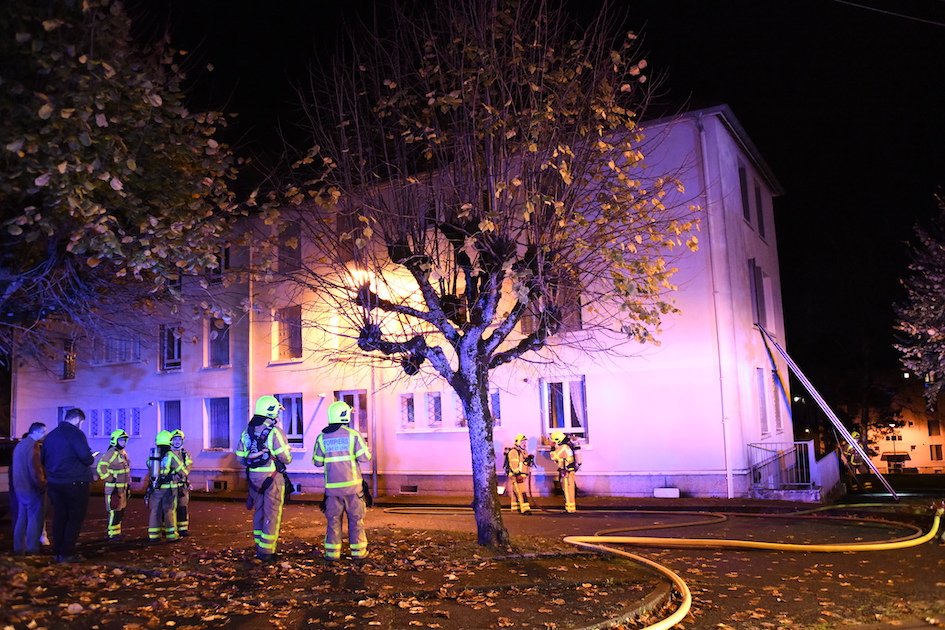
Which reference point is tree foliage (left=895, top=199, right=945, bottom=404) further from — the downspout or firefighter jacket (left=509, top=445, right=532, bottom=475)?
firefighter jacket (left=509, top=445, right=532, bottom=475)

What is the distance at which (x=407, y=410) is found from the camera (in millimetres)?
21609

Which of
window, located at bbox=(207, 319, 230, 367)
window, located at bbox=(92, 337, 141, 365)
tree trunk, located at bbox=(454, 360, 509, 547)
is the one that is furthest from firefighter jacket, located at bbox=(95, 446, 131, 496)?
window, located at bbox=(92, 337, 141, 365)

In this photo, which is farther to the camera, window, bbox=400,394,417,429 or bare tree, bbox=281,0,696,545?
window, bbox=400,394,417,429

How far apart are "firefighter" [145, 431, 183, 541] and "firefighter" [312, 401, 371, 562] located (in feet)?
13.0

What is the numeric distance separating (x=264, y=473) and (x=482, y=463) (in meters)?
2.94

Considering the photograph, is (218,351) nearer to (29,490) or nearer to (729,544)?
(29,490)

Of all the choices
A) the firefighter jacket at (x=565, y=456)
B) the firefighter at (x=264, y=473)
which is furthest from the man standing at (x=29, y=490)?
the firefighter jacket at (x=565, y=456)

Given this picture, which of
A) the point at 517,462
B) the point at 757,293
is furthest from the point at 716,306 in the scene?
the point at 517,462

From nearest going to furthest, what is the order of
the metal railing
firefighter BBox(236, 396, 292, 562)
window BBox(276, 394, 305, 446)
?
firefighter BBox(236, 396, 292, 562) → the metal railing → window BBox(276, 394, 305, 446)

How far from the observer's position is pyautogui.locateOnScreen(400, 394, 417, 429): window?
21.5 metres

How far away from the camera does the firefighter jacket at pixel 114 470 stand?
1266 cm

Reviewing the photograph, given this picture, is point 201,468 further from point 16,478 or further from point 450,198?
point 450,198

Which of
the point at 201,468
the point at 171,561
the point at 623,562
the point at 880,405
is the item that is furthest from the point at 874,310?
the point at 171,561

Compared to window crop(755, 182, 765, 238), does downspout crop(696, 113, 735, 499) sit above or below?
below
